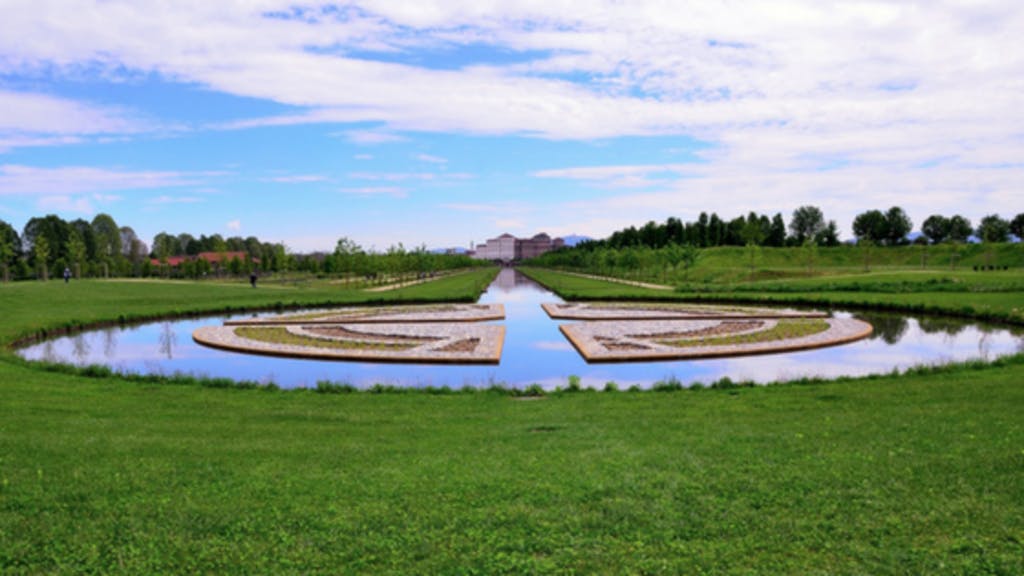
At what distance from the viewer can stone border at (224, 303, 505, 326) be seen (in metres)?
27.9

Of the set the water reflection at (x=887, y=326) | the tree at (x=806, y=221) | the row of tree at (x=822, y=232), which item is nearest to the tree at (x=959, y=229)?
the row of tree at (x=822, y=232)

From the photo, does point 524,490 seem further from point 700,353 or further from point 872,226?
point 872,226

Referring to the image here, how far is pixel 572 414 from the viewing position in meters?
10.4

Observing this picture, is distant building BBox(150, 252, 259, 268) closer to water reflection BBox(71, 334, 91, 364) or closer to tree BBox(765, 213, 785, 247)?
water reflection BBox(71, 334, 91, 364)

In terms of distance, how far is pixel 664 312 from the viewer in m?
30.9

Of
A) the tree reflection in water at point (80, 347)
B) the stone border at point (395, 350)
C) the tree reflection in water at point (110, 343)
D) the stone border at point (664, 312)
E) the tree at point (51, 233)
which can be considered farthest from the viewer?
the tree at point (51, 233)

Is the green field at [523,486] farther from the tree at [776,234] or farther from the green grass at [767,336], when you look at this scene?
the tree at [776,234]

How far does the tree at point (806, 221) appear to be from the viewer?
134750 mm

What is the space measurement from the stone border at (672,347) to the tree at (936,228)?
384 ft

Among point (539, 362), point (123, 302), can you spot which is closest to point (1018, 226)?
point (539, 362)

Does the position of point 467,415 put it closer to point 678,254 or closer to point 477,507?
point 477,507

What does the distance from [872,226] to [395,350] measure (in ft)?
397

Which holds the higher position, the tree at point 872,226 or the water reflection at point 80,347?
the tree at point 872,226

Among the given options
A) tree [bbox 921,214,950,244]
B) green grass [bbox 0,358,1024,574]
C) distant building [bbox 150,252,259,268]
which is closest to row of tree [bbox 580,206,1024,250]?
tree [bbox 921,214,950,244]
